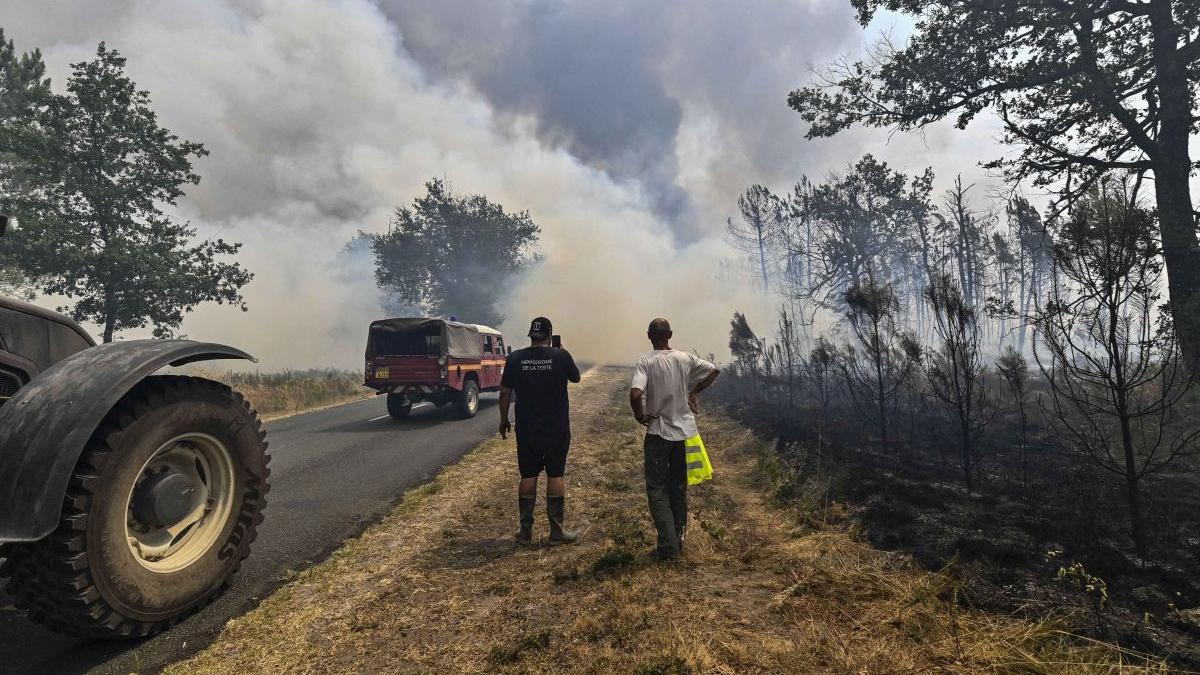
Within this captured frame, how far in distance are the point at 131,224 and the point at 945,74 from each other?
3183 centimetres

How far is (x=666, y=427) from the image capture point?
14.3ft

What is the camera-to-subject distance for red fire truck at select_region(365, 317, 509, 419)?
39.5 feet

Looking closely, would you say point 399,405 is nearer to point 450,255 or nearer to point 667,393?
point 667,393

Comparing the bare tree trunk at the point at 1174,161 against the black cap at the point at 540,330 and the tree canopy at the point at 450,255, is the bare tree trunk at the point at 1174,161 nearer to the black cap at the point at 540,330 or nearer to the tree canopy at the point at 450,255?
the black cap at the point at 540,330

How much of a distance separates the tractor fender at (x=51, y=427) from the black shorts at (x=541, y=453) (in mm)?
2752

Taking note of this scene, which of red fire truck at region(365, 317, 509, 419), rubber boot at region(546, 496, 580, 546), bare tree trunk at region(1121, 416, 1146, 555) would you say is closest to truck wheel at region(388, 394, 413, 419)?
red fire truck at region(365, 317, 509, 419)

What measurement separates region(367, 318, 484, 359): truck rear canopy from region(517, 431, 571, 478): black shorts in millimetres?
7924

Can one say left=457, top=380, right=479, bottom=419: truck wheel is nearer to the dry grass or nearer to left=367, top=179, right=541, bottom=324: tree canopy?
the dry grass

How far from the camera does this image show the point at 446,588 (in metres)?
3.78

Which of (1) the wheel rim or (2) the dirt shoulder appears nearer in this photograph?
(2) the dirt shoulder

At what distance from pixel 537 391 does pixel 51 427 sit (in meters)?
3.12

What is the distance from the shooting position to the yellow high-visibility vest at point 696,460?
14.3ft

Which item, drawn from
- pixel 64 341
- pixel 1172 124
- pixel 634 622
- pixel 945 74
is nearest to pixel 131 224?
pixel 64 341

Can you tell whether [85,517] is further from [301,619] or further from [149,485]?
[301,619]
